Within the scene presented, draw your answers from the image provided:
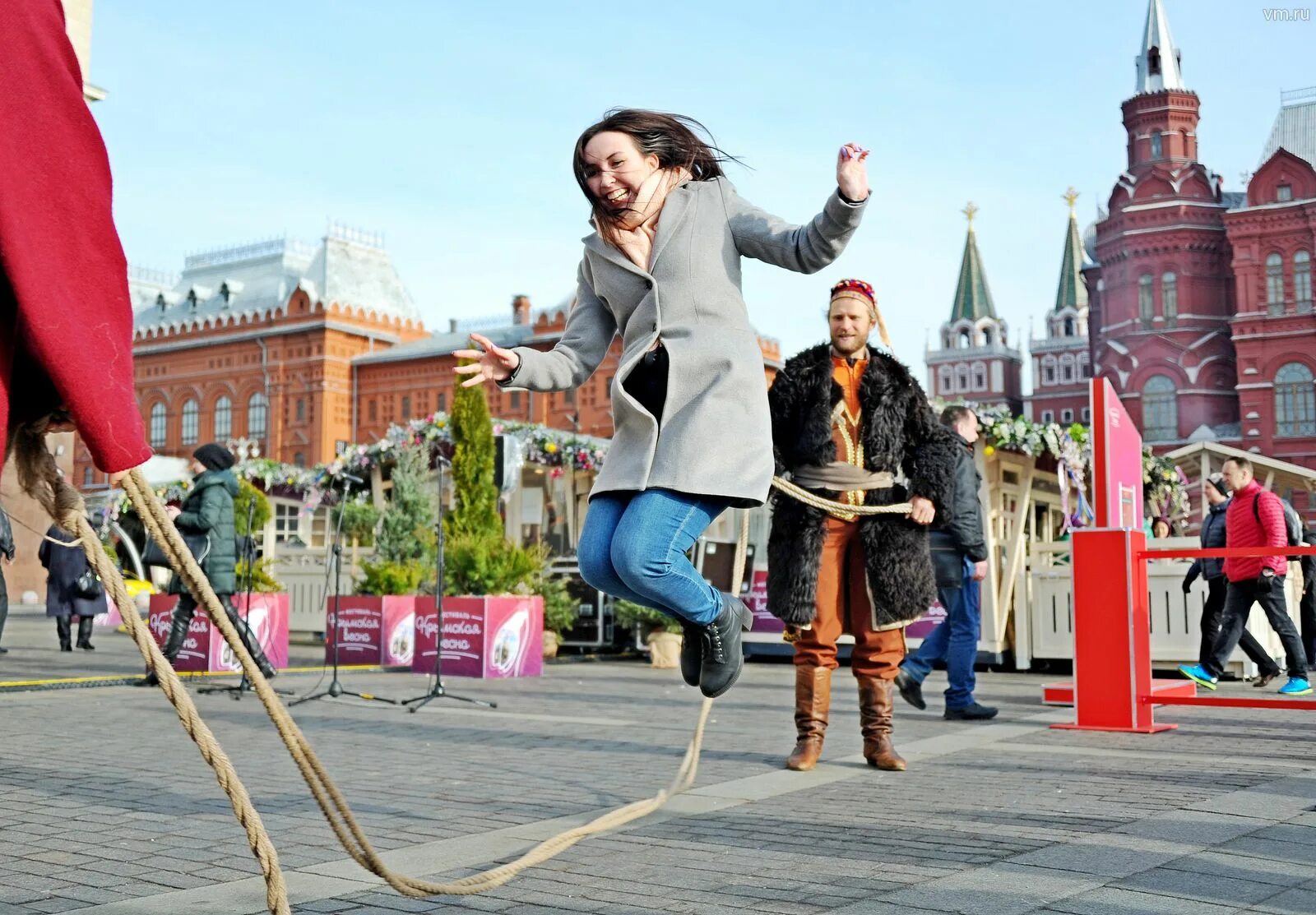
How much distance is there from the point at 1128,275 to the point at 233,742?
221 ft

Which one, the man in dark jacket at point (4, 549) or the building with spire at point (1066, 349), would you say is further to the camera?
the building with spire at point (1066, 349)

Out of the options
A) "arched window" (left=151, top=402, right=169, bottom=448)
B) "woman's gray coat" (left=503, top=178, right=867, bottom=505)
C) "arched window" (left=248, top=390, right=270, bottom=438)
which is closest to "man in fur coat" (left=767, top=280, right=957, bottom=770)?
"woman's gray coat" (left=503, top=178, right=867, bottom=505)

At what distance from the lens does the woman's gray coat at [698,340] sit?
3.44 meters

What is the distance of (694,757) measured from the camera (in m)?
4.44

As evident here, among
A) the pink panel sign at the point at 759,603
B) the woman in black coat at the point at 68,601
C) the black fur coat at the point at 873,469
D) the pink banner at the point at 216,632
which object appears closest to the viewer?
the black fur coat at the point at 873,469

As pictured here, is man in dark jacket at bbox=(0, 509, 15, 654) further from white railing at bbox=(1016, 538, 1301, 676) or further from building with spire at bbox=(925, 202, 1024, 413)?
building with spire at bbox=(925, 202, 1024, 413)

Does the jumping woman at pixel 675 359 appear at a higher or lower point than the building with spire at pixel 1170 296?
lower

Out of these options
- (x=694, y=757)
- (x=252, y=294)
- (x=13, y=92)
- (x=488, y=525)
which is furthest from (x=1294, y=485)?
(x=252, y=294)

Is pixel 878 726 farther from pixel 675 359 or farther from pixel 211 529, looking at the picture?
pixel 211 529

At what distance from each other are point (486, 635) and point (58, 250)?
422 inches

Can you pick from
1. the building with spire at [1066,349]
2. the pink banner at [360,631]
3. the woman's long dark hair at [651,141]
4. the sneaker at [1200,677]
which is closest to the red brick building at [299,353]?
the building with spire at [1066,349]

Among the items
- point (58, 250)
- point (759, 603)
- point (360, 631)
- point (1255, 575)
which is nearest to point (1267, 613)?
point (1255, 575)

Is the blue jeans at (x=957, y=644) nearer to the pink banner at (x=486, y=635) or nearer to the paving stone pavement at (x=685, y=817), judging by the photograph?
the paving stone pavement at (x=685, y=817)

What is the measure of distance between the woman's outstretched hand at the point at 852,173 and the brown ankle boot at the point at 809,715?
301 cm
